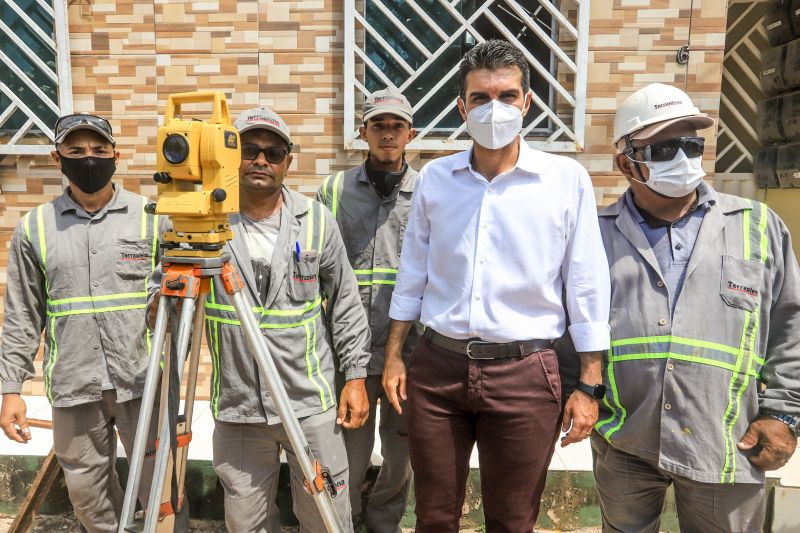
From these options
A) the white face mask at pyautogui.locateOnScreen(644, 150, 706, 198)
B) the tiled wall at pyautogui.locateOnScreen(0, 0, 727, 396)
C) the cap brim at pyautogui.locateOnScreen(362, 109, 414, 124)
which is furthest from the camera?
the tiled wall at pyautogui.locateOnScreen(0, 0, 727, 396)

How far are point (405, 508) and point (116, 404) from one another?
1.48 m

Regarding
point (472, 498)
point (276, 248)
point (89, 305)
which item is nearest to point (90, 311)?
point (89, 305)

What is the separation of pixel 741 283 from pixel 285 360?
63.6 inches

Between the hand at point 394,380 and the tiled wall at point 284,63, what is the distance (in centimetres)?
226

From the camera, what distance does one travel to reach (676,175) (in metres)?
1.92

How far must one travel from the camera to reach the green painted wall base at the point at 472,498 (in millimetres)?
3186

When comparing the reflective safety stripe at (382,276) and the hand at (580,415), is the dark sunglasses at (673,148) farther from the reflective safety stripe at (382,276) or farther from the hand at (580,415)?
the reflective safety stripe at (382,276)

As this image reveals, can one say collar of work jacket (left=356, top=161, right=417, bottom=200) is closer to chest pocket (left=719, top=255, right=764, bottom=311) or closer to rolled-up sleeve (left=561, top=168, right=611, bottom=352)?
rolled-up sleeve (left=561, top=168, right=611, bottom=352)

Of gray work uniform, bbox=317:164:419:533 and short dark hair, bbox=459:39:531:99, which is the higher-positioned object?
short dark hair, bbox=459:39:531:99

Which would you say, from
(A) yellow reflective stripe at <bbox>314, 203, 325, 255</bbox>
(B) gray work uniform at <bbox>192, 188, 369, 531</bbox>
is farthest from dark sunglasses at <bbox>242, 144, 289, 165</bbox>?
(A) yellow reflective stripe at <bbox>314, 203, 325, 255</bbox>

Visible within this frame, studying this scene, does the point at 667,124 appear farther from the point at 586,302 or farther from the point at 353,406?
the point at 353,406

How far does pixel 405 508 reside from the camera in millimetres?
2979

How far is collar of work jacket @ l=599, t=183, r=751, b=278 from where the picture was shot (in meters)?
1.90

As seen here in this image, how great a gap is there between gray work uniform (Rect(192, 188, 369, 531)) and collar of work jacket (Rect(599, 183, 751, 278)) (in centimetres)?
111
